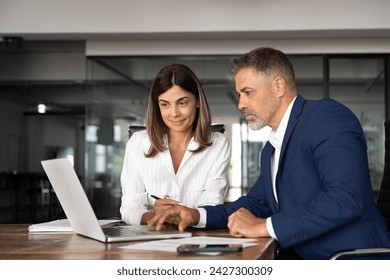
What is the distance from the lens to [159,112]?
10.7 ft

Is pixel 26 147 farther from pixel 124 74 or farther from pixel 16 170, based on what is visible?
pixel 124 74

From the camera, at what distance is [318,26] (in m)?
7.68

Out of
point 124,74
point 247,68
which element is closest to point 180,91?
point 247,68

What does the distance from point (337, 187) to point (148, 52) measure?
6627 millimetres

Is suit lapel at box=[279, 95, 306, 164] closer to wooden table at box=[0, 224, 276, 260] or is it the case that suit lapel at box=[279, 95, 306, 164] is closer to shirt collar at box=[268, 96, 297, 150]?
shirt collar at box=[268, 96, 297, 150]

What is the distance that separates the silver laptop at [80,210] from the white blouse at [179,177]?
752 mm

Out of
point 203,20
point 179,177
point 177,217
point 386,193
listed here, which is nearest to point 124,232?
point 177,217

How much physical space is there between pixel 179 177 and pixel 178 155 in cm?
14

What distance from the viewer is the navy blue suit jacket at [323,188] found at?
2059 mm

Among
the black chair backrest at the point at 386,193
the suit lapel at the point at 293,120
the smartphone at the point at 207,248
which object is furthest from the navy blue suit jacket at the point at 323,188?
the black chair backrest at the point at 386,193

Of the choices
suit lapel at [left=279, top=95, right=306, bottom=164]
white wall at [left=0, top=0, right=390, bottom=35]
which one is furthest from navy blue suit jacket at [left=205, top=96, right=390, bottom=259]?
white wall at [left=0, top=0, right=390, bottom=35]

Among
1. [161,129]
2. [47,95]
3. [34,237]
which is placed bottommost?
[34,237]

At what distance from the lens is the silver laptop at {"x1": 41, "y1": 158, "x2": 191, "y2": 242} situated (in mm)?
1972

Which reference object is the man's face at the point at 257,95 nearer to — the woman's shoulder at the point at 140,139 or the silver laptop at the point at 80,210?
the silver laptop at the point at 80,210
